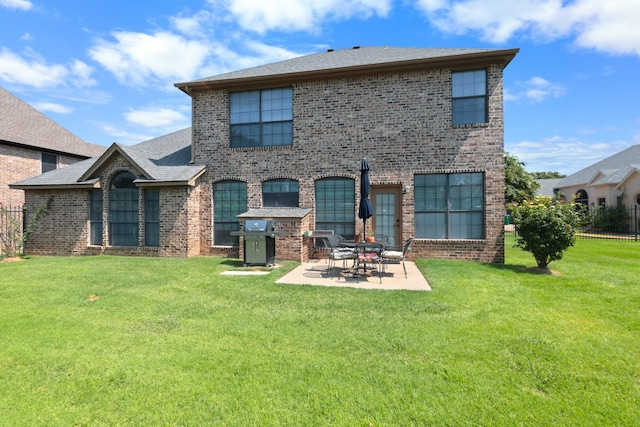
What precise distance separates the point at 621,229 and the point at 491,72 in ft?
69.8

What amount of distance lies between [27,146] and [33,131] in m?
2.28

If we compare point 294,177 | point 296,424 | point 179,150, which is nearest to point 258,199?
point 294,177

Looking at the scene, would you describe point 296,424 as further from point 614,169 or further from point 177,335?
point 614,169

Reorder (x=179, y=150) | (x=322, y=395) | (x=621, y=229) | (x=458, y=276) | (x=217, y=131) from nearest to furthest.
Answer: (x=322, y=395), (x=458, y=276), (x=217, y=131), (x=179, y=150), (x=621, y=229)

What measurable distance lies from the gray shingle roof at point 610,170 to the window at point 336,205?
2446cm

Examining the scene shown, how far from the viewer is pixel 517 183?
89.0 ft

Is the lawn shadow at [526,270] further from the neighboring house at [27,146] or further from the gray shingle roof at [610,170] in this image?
the gray shingle roof at [610,170]

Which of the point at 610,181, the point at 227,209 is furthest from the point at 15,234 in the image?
the point at 610,181

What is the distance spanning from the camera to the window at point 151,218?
38.0 feet

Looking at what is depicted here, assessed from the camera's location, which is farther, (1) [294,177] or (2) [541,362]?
(1) [294,177]

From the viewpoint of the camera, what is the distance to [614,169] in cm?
2673

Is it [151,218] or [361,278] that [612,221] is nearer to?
[361,278]

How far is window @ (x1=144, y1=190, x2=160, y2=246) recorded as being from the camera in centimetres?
1159

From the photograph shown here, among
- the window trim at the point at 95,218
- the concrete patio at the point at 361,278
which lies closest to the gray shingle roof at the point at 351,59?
the window trim at the point at 95,218
